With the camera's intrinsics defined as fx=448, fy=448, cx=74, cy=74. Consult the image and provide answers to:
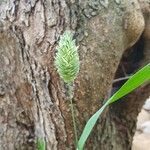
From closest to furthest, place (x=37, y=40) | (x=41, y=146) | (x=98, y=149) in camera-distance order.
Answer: (x=41, y=146) → (x=37, y=40) → (x=98, y=149)

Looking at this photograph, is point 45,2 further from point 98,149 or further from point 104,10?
point 98,149

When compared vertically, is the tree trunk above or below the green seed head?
below

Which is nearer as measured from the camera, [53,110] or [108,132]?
[53,110]

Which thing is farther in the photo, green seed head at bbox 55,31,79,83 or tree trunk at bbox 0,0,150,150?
tree trunk at bbox 0,0,150,150

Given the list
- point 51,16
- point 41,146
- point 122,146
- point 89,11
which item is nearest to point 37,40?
point 51,16

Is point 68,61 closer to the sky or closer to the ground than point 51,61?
closer to the sky

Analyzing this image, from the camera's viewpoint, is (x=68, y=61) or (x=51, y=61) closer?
(x=68, y=61)

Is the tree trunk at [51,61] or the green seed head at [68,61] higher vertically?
the green seed head at [68,61]

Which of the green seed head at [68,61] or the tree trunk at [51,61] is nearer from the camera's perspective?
the green seed head at [68,61]
